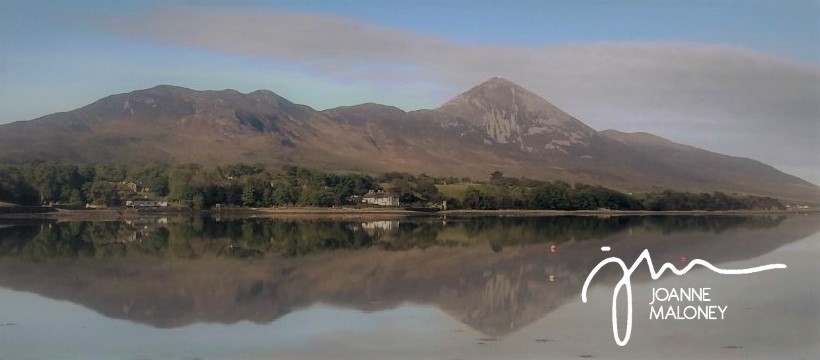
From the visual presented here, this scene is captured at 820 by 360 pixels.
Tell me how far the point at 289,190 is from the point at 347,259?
11.4ft

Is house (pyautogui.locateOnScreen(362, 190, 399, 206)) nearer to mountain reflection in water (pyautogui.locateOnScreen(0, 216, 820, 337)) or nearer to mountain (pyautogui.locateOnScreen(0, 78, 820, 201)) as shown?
mountain reflection in water (pyautogui.locateOnScreen(0, 216, 820, 337))

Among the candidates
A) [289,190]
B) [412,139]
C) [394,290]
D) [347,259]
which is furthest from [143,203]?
[394,290]

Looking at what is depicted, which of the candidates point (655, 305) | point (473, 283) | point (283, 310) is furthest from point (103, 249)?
point (655, 305)

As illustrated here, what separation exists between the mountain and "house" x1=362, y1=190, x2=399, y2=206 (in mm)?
525

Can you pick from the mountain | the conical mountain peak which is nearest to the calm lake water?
the mountain

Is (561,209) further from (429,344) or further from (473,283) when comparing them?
(429,344)

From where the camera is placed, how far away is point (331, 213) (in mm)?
12961

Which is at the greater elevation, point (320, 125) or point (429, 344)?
point (320, 125)

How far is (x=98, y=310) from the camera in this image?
280 inches

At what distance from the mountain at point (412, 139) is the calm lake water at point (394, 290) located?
706mm

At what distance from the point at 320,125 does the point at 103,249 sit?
358 cm

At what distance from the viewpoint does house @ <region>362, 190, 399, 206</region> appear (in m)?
12.7
